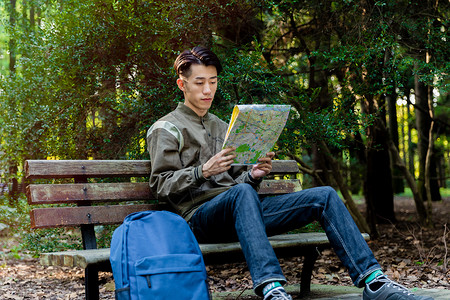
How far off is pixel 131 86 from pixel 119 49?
41 cm

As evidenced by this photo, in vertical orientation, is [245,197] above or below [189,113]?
below

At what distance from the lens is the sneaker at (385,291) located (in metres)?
2.51

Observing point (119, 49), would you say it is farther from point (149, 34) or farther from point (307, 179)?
point (307, 179)

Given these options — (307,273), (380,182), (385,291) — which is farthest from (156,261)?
(380,182)

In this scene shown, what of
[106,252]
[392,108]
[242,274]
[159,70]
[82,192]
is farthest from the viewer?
[392,108]

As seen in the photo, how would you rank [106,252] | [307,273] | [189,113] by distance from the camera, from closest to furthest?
[106,252], [189,113], [307,273]

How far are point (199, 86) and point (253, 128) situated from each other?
0.74m

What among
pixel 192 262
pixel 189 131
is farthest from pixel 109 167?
pixel 192 262

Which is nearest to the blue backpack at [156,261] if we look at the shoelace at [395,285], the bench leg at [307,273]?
the shoelace at [395,285]

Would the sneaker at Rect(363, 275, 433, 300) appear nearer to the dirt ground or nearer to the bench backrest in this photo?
the bench backrest

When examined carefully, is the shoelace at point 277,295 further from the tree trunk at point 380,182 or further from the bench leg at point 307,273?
the tree trunk at point 380,182

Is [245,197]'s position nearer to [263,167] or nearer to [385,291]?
[263,167]

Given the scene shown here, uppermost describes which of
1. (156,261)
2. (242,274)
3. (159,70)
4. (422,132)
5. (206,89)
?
(159,70)

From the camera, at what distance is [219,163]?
2949 millimetres
